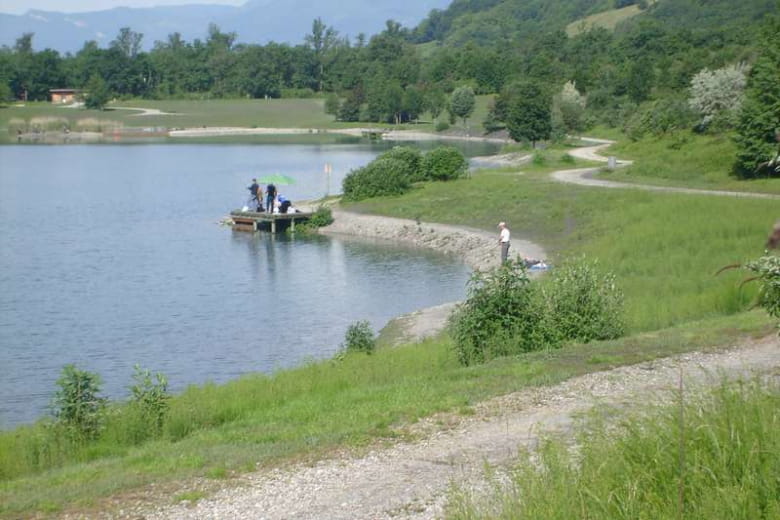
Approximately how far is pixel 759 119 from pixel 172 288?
25.1m

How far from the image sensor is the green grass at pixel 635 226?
24297 mm

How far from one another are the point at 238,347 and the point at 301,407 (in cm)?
1247

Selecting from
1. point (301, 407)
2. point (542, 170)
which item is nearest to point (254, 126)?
point (542, 170)

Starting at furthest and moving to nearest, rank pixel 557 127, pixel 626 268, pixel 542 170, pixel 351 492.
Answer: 1. pixel 557 127
2. pixel 542 170
3. pixel 626 268
4. pixel 351 492

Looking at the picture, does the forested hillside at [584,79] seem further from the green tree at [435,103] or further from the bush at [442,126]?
the bush at [442,126]

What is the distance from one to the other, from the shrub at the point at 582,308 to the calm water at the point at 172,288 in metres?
8.25

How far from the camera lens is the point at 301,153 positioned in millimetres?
109938

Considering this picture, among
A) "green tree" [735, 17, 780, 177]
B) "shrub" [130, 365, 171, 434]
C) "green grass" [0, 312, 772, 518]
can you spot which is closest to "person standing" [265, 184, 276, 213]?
"green tree" [735, 17, 780, 177]

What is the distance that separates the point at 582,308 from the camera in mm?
19453

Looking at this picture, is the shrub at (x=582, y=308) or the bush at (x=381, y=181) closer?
the shrub at (x=582, y=308)

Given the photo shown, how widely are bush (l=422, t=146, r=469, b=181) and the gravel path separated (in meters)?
45.9

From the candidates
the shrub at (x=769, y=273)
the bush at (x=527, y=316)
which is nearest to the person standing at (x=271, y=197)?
the bush at (x=527, y=316)

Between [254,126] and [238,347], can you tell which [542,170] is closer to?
[238,347]

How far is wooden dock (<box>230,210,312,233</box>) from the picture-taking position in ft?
178
